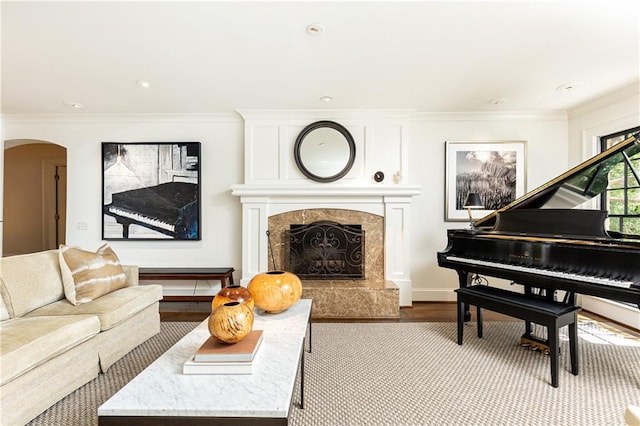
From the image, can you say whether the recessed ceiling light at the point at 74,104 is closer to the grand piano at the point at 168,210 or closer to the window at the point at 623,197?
the grand piano at the point at 168,210

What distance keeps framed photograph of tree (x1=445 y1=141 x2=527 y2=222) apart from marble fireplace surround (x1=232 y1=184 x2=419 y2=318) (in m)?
0.68

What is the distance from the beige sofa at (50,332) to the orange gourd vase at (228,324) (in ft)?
3.68

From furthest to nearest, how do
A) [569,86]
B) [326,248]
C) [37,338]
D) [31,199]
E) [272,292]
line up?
[31,199] → [326,248] → [569,86] → [272,292] → [37,338]

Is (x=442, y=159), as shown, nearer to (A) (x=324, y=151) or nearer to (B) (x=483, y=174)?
(B) (x=483, y=174)

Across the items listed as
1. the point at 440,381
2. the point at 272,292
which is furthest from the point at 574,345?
the point at 272,292

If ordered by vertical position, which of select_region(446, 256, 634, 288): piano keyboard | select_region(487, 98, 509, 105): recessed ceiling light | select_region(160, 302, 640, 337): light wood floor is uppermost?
select_region(487, 98, 509, 105): recessed ceiling light

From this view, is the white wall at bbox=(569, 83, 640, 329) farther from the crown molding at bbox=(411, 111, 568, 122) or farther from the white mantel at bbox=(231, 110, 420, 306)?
the white mantel at bbox=(231, 110, 420, 306)

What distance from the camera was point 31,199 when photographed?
5.78m

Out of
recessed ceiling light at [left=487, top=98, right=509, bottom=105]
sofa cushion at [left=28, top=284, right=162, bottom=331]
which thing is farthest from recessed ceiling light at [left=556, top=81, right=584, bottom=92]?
sofa cushion at [left=28, top=284, right=162, bottom=331]

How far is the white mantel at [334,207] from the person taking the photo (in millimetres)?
3771

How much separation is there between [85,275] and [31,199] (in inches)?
205

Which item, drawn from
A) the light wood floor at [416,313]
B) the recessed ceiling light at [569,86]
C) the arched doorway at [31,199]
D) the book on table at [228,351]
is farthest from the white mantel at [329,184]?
the arched doorway at [31,199]

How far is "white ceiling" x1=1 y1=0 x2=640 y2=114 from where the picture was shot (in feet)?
6.25

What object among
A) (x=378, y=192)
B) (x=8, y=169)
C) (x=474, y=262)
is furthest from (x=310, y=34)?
(x=8, y=169)
